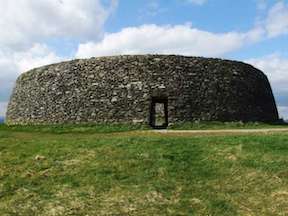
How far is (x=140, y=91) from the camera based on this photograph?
27.3 meters

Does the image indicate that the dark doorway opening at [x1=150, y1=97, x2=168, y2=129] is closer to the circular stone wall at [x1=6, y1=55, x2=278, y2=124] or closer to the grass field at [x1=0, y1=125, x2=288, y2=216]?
the circular stone wall at [x1=6, y1=55, x2=278, y2=124]

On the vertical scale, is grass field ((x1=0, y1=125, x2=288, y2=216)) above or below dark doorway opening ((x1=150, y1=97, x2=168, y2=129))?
below

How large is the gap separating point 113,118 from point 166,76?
365cm

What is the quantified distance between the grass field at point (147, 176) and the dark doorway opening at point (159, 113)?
27.6 feet

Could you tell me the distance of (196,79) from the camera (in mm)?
28156

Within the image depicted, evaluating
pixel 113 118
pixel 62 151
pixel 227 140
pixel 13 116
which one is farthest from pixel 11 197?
pixel 13 116

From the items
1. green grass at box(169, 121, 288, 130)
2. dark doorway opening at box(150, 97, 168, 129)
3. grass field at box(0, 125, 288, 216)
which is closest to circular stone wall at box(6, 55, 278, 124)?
dark doorway opening at box(150, 97, 168, 129)

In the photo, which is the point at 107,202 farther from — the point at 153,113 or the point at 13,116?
the point at 13,116

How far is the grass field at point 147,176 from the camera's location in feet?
41.5

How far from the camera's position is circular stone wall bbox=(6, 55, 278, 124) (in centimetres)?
2722

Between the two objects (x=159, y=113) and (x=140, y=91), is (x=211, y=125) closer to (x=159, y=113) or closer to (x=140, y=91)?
(x=159, y=113)

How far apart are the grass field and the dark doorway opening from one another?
27.6 ft

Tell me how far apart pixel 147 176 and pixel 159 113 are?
14399 mm

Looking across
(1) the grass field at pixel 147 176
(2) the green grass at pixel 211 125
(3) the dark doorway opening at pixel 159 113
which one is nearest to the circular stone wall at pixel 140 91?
(3) the dark doorway opening at pixel 159 113
